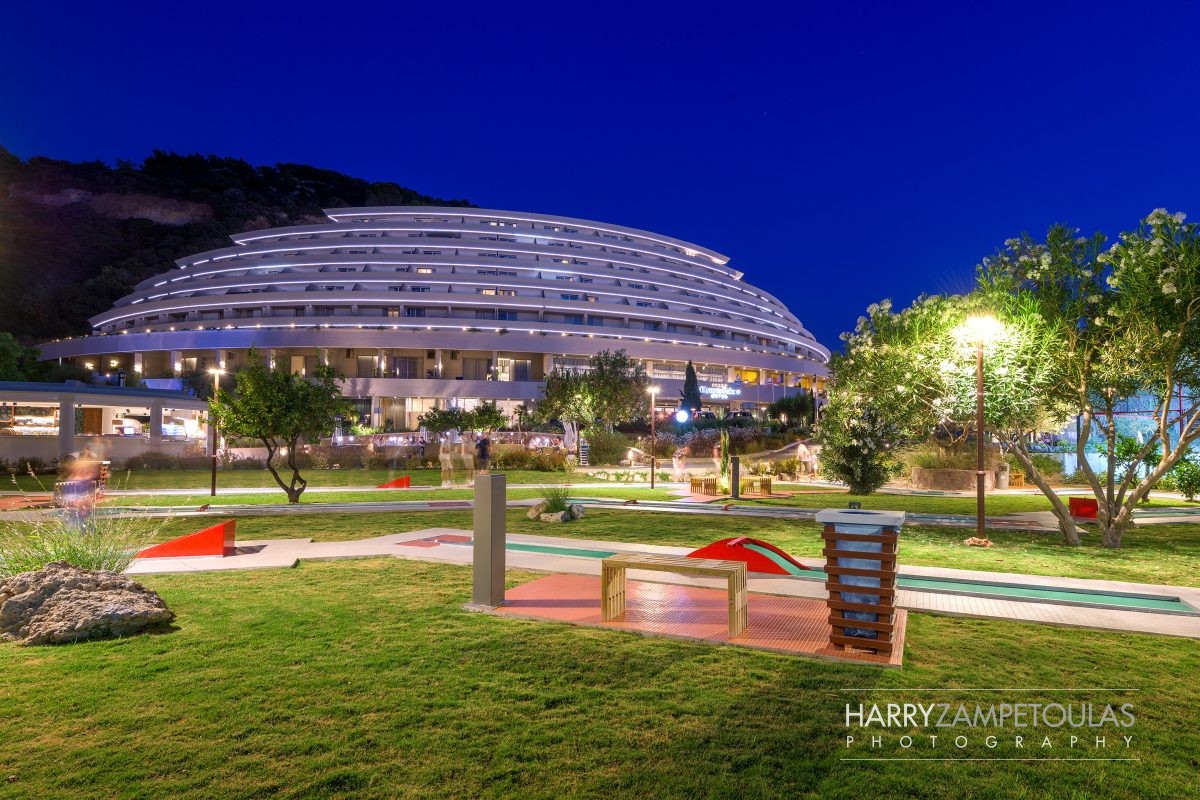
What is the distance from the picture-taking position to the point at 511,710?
17.0 ft

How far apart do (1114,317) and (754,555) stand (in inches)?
336

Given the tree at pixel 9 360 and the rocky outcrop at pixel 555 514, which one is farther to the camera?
the tree at pixel 9 360

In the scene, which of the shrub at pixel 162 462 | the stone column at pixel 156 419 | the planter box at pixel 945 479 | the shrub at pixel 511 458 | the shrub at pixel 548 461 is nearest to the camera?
the planter box at pixel 945 479

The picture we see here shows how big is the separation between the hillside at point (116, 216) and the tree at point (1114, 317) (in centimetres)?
11833

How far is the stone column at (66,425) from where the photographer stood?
34.5 m

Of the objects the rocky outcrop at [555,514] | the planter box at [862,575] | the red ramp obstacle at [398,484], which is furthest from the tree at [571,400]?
the planter box at [862,575]

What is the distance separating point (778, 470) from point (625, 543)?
829 inches

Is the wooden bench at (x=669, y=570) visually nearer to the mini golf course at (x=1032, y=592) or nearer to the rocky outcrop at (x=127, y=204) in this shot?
the mini golf course at (x=1032, y=592)

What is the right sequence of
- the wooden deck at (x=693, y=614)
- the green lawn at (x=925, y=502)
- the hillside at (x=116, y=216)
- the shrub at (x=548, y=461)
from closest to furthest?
the wooden deck at (x=693, y=614) < the green lawn at (x=925, y=502) < the shrub at (x=548, y=461) < the hillside at (x=116, y=216)

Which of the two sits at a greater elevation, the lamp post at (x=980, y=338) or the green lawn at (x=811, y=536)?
the lamp post at (x=980, y=338)

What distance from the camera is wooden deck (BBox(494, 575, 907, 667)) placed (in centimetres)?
679

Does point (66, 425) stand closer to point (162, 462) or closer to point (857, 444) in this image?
point (162, 462)

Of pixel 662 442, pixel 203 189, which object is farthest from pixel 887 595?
→ pixel 203 189

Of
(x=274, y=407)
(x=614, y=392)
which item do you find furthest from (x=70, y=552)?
(x=614, y=392)
